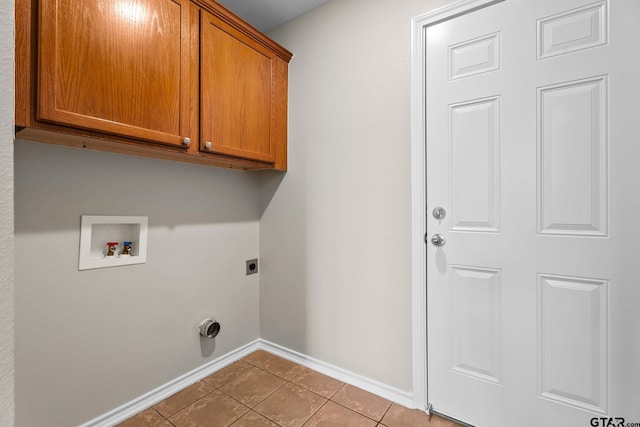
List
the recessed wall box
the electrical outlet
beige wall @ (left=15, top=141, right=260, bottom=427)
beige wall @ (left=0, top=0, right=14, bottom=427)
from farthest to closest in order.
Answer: the electrical outlet
the recessed wall box
beige wall @ (left=15, top=141, right=260, bottom=427)
beige wall @ (left=0, top=0, right=14, bottom=427)

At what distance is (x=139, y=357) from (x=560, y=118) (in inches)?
89.1

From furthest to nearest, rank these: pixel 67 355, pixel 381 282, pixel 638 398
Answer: pixel 381 282 → pixel 67 355 → pixel 638 398

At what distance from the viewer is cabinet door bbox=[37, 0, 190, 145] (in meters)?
1.03

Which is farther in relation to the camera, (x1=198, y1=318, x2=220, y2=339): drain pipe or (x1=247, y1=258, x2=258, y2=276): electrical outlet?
(x1=247, y1=258, x2=258, y2=276): electrical outlet

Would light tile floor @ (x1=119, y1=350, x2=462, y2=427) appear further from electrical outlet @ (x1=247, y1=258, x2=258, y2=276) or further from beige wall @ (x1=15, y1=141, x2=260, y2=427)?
electrical outlet @ (x1=247, y1=258, x2=258, y2=276)

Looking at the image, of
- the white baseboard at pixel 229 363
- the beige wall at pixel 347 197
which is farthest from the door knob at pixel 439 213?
the white baseboard at pixel 229 363

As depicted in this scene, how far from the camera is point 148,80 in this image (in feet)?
4.21

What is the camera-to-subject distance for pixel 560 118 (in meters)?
1.18

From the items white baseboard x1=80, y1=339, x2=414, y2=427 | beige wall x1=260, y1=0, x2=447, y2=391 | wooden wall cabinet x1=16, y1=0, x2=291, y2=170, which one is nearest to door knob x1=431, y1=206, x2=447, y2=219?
beige wall x1=260, y1=0, x2=447, y2=391

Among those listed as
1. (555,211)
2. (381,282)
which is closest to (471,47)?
(555,211)

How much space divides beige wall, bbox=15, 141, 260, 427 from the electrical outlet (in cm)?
9

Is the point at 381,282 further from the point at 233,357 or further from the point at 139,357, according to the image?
the point at 139,357

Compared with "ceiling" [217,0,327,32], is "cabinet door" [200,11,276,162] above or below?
below

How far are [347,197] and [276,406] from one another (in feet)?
3.93
